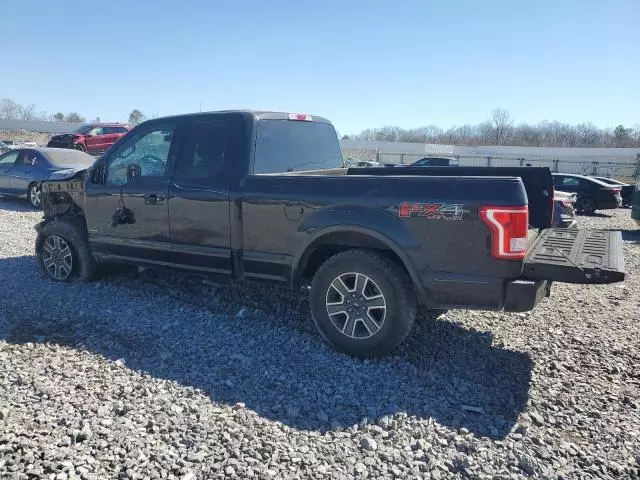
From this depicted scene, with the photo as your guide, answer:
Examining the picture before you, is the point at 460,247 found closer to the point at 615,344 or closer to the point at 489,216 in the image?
the point at 489,216

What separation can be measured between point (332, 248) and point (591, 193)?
16699mm

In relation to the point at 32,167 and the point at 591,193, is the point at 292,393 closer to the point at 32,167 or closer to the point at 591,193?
the point at 32,167

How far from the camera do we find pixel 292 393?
Answer: 12.4 ft

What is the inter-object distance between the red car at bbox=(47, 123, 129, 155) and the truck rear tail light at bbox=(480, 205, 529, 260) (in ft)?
76.8

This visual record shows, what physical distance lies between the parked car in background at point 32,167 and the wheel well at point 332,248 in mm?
10126

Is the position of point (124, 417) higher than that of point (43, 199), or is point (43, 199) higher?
point (43, 199)

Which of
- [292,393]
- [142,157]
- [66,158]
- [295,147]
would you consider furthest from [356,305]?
[66,158]

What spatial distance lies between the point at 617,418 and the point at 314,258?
2659 millimetres

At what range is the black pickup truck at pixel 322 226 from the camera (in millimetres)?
3764

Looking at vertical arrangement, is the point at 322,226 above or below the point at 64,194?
below

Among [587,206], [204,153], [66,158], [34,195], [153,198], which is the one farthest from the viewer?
[587,206]

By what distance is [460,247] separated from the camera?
3830mm

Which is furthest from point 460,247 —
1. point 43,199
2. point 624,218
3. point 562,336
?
point 624,218

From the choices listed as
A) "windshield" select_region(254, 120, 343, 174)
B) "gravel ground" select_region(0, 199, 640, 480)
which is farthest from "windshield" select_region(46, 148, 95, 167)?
"windshield" select_region(254, 120, 343, 174)
